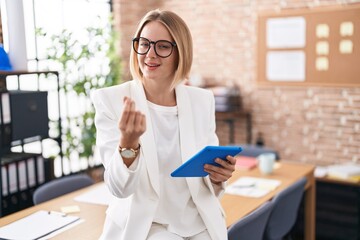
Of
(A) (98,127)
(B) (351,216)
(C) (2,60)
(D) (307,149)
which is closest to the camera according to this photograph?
(A) (98,127)

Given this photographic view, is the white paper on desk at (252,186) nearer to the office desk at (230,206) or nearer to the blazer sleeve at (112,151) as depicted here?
the office desk at (230,206)

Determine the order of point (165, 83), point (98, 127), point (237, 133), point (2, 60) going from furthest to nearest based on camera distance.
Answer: point (237, 133) → point (2, 60) → point (165, 83) → point (98, 127)

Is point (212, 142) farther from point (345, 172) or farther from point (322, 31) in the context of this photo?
point (322, 31)

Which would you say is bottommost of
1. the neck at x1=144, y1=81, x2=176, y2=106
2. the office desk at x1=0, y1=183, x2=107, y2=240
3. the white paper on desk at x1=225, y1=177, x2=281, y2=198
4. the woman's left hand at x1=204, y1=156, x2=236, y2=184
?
the white paper on desk at x1=225, y1=177, x2=281, y2=198

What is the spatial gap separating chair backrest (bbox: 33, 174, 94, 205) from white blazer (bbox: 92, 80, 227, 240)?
1012mm

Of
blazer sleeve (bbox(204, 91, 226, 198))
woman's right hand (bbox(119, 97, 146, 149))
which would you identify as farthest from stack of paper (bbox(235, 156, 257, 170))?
woman's right hand (bbox(119, 97, 146, 149))

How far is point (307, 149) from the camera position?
4.82m

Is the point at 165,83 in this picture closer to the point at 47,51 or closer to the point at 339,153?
the point at 47,51

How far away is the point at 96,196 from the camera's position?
2.71 m

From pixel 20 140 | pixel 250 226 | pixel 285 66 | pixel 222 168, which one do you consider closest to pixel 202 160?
pixel 222 168

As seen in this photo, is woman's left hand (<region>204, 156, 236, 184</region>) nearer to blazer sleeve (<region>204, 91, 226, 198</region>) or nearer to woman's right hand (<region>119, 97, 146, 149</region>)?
blazer sleeve (<region>204, 91, 226, 198</region>)

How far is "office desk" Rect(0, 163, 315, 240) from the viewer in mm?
2190

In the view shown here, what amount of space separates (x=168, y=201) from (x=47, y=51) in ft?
8.60

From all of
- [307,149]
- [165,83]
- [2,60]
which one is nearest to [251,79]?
[307,149]
